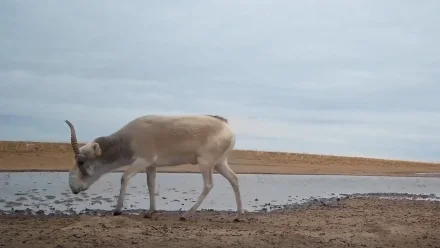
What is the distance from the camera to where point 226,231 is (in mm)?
11156

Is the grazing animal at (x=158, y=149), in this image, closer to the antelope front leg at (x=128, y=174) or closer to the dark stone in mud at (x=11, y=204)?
the antelope front leg at (x=128, y=174)

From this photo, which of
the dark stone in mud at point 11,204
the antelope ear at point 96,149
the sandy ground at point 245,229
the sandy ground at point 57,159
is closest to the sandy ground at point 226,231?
the sandy ground at point 245,229

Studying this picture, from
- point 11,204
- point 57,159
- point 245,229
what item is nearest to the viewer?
point 245,229

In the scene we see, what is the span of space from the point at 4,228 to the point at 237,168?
33816 millimetres

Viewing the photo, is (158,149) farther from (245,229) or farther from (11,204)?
(11,204)

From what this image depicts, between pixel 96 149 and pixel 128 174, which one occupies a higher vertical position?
pixel 96 149

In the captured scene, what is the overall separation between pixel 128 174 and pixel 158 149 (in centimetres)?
85

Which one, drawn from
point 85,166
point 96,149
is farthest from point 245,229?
point 85,166

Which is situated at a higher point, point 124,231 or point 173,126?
point 173,126

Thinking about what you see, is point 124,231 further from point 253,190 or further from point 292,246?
point 253,190

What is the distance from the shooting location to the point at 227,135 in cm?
1347

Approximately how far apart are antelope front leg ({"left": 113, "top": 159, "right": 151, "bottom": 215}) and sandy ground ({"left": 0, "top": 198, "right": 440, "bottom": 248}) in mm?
525

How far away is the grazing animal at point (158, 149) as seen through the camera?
43.3 feet

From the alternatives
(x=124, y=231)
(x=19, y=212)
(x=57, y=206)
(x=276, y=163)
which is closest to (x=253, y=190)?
(x=57, y=206)
